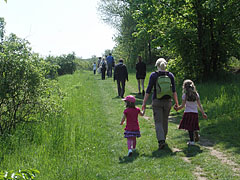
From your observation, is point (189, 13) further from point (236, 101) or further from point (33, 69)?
point (33, 69)

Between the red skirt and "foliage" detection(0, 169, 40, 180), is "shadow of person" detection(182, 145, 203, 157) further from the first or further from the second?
"foliage" detection(0, 169, 40, 180)

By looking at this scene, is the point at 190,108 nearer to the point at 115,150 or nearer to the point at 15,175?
the point at 115,150

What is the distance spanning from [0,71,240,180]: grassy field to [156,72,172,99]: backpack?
133 centimetres

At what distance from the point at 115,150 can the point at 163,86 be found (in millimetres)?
1898

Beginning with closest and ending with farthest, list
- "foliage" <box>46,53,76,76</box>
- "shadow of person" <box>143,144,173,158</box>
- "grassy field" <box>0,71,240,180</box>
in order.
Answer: "grassy field" <box>0,71,240,180</box>
"shadow of person" <box>143,144,173,158</box>
"foliage" <box>46,53,76,76</box>

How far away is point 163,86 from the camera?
7.49 m

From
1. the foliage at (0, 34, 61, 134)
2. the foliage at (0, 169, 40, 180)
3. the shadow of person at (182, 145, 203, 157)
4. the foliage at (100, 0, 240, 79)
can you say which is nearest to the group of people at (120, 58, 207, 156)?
the shadow of person at (182, 145, 203, 157)

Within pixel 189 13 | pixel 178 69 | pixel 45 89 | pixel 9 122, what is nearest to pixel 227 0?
pixel 189 13

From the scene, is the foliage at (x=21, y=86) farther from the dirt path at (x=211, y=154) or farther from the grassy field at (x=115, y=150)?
the dirt path at (x=211, y=154)

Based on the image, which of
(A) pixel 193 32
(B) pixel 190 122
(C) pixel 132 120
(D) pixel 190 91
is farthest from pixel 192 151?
(A) pixel 193 32

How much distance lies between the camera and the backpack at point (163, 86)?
749 cm

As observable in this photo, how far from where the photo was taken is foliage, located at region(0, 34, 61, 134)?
8.71m

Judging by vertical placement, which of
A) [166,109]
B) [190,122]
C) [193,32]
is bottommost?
[190,122]

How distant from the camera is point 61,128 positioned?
934cm
